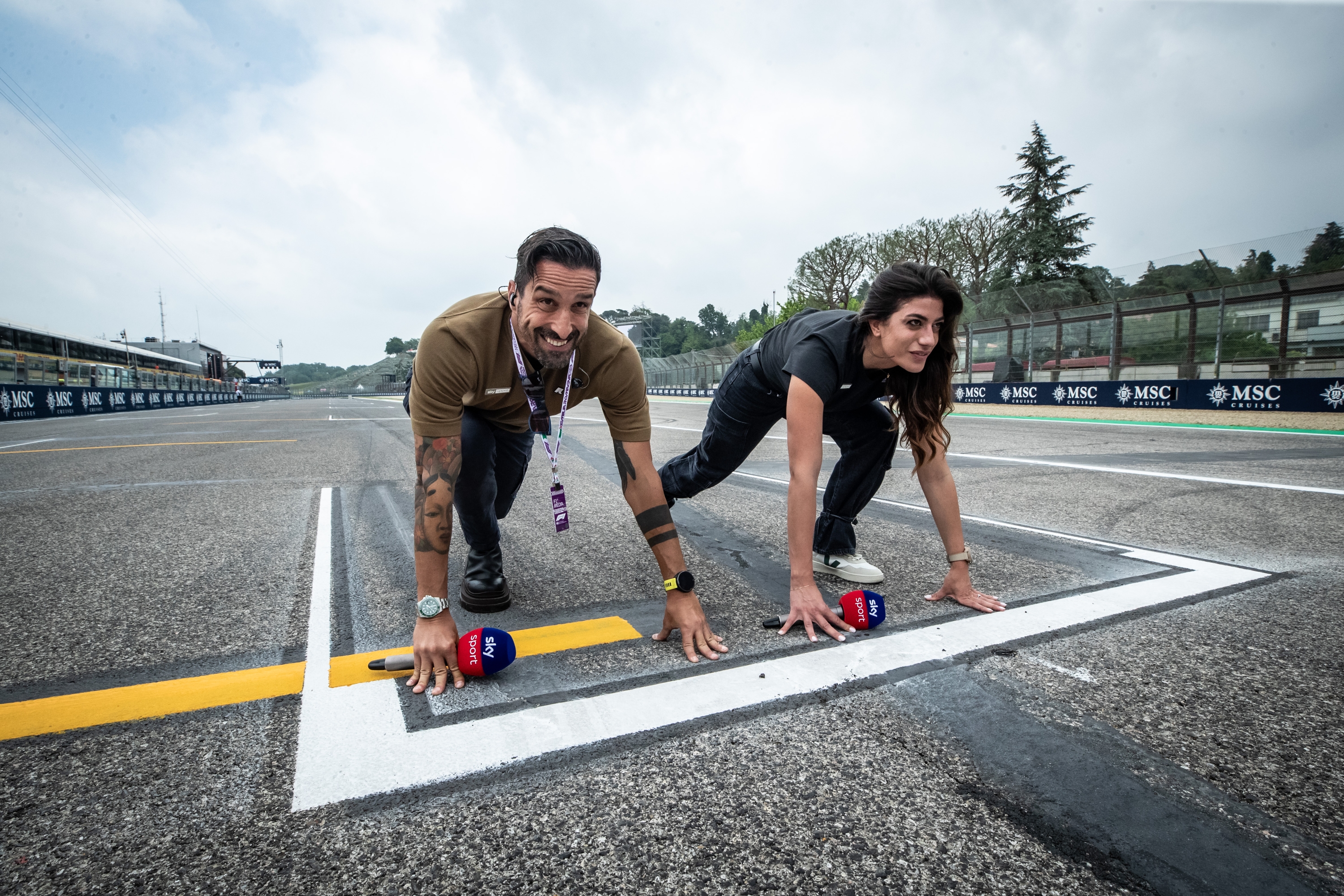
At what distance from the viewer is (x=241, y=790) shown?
4.81ft

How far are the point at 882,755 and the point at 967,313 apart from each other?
24736mm

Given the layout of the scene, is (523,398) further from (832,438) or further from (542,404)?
(832,438)

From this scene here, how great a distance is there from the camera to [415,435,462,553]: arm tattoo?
6.97 ft

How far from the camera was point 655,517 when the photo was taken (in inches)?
93.6

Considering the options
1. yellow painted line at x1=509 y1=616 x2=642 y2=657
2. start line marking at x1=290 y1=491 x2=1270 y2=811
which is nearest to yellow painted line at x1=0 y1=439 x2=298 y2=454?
start line marking at x1=290 y1=491 x2=1270 y2=811

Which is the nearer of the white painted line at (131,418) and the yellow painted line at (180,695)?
the yellow painted line at (180,695)

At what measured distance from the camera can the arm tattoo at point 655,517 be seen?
7.75 feet

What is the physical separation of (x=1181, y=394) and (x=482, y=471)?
17.5 meters

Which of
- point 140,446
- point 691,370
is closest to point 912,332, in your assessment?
point 140,446

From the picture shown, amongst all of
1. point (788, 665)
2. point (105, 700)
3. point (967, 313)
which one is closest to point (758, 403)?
point (788, 665)

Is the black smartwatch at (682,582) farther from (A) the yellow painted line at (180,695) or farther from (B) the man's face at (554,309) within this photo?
(B) the man's face at (554,309)

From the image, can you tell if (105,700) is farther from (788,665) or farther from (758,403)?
(758,403)

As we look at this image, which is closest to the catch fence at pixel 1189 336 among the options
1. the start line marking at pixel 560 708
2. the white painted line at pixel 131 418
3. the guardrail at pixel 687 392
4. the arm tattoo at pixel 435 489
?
the start line marking at pixel 560 708

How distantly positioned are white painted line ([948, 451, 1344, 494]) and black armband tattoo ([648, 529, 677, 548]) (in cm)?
536
